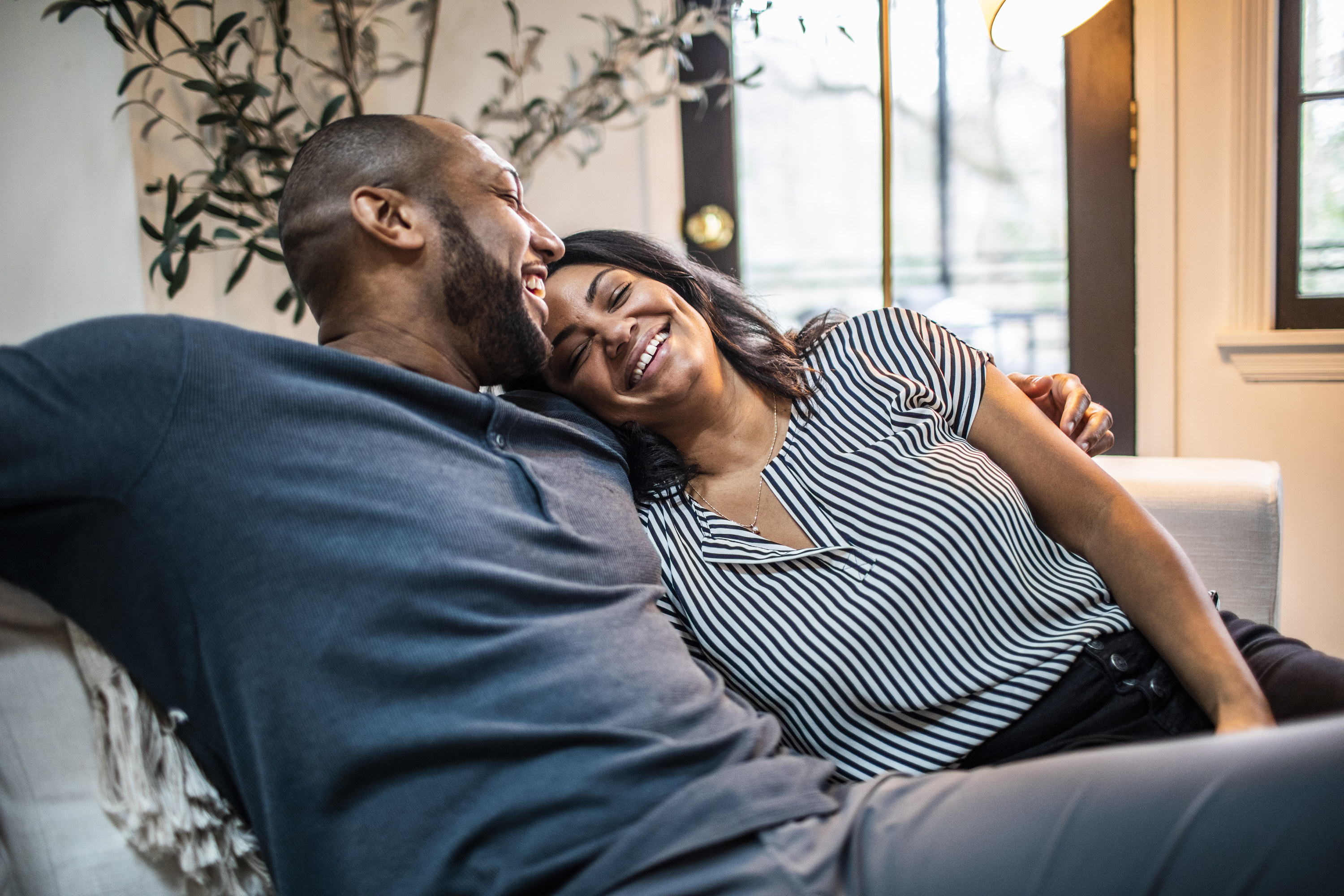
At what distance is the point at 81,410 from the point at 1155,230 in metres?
2.15

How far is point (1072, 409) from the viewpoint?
4.18 ft

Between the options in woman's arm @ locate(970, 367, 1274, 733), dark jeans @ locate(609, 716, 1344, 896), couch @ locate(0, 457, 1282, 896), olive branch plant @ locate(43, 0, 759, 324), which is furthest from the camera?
olive branch plant @ locate(43, 0, 759, 324)

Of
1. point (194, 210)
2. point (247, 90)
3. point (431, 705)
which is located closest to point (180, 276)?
point (194, 210)

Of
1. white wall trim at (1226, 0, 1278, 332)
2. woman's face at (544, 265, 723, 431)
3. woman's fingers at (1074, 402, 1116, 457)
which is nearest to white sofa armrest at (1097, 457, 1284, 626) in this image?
woman's fingers at (1074, 402, 1116, 457)

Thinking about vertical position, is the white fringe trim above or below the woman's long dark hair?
below

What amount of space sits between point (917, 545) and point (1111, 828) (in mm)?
429

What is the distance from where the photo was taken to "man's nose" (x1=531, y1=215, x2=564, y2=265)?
1.19 metres

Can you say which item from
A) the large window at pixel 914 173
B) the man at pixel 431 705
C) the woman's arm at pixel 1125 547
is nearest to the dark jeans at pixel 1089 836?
the man at pixel 431 705

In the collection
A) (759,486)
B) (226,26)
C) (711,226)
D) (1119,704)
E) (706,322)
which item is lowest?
(1119,704)

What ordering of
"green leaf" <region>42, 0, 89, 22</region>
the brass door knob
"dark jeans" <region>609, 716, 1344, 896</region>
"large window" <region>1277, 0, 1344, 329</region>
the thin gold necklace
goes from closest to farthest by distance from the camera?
"dark jeans" <region>609, 716, 1344, 896</region> → the thin gold necklace → "green leaf" <region>42, 0, 89, 22</region> → "large window" <region>1277, 0, 1344, 329</region> → the brass door knob

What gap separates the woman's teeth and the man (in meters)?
0.36

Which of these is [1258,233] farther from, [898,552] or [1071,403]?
[898,552]

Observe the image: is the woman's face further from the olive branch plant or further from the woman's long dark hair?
the olive branch plant

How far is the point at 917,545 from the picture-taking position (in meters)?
1.06
